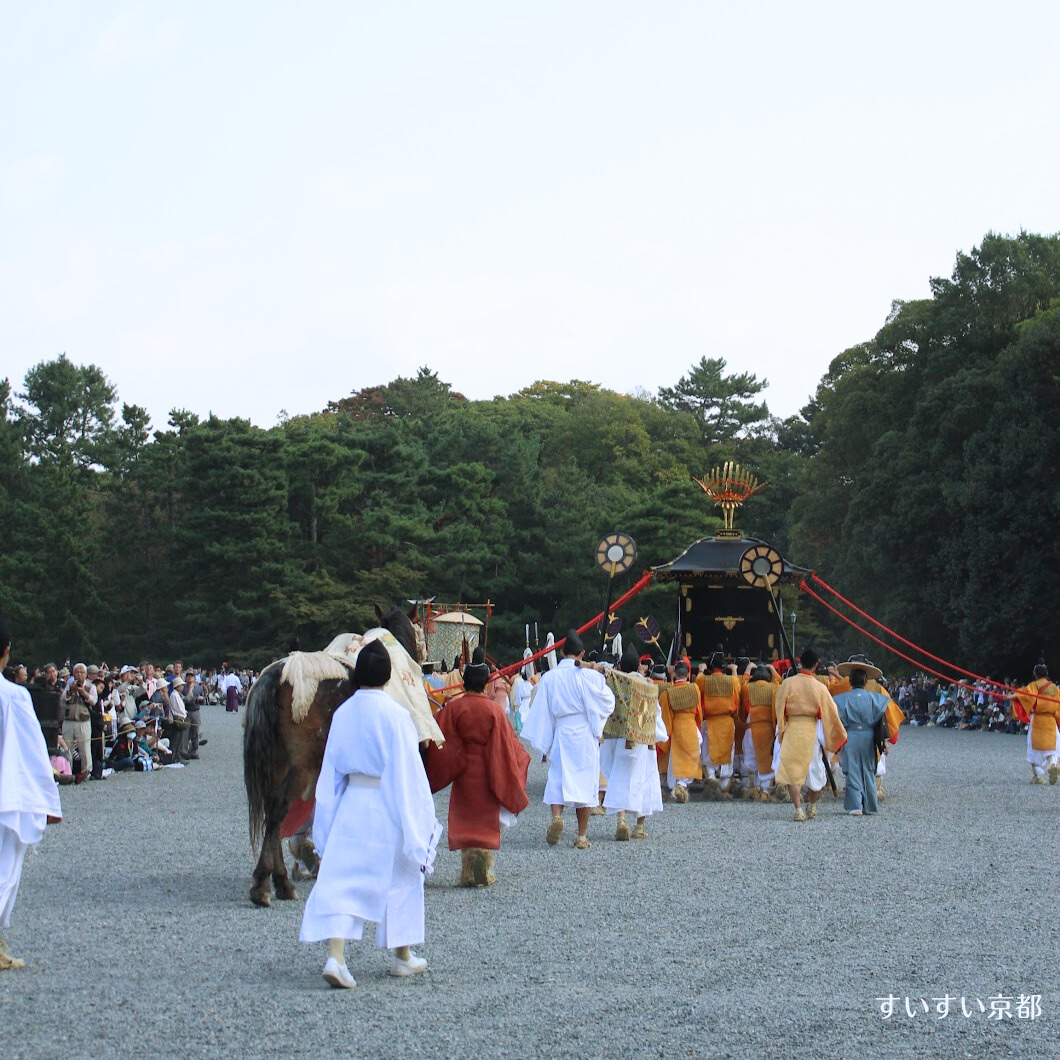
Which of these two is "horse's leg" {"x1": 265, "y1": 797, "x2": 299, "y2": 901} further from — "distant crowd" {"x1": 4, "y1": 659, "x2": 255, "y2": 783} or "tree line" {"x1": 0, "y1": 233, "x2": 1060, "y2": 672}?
"tree line" {"x1": 0, "y1": 233, "x2": 1060, "y2": 672}

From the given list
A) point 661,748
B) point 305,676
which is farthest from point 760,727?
point 305,676

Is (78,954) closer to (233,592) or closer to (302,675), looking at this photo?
(302,675)

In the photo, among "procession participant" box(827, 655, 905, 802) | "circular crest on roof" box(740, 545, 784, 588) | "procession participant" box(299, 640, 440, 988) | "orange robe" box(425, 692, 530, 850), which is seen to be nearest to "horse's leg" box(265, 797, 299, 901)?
"orange robe" box(425, 692, 530, 850)

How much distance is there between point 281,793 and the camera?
8195mm

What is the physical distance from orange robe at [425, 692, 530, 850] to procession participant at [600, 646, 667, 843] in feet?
9.26

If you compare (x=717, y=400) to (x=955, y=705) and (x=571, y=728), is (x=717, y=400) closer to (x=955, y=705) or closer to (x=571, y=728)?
(x=955, y=705)

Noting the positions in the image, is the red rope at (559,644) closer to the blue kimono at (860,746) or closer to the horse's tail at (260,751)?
the blue kimono at (860,746)

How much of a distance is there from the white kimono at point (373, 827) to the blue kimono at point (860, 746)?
7.52 metres

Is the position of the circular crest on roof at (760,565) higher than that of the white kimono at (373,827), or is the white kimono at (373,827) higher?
the circular crest on roof at (760,565)

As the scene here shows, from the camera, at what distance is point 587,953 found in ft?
21.2

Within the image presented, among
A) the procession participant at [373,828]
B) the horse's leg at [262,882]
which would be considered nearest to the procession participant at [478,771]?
the horse's leg at [262,882]

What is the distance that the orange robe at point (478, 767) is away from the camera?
28.2 ft

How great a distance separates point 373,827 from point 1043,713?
1234 centimetres

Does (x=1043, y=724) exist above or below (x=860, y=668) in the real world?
below
